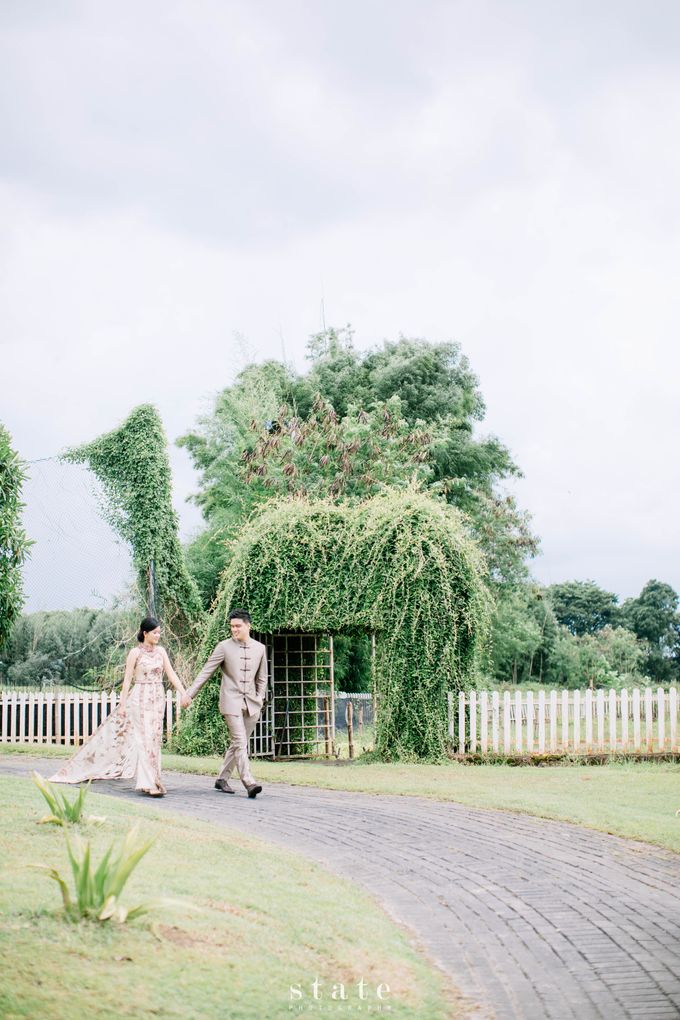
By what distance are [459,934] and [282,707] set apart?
1381 centimetres

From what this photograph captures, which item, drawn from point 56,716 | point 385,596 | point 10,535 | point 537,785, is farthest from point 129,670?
point 56,716

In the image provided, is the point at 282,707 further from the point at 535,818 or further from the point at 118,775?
the point at 535,818

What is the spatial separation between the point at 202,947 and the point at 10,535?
Result: 1227 cm

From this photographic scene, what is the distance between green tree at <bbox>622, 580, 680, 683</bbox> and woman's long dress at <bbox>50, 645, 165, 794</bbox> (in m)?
50.5

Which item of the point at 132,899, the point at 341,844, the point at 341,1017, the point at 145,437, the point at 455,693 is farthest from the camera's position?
the point at 145,437

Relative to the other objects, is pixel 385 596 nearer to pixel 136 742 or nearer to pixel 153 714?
pixel 153 714

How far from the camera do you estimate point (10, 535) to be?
16.7 m

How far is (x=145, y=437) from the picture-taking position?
22.5m

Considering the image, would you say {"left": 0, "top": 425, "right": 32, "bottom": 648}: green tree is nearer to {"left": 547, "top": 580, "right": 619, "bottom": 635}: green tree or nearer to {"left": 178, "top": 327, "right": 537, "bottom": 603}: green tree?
{"left": 178, "top": 327, "right": 537, "bottom": 603}: green tree

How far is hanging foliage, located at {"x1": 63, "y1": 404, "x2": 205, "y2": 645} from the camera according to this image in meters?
22.3

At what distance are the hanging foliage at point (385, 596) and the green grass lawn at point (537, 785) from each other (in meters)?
0.91

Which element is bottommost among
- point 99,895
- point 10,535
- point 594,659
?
point 594,659

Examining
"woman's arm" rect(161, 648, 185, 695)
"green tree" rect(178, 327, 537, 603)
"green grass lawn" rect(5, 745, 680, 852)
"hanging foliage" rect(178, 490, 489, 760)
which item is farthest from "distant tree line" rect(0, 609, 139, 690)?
"woman's arm" rect(161, 648, 185, 695)

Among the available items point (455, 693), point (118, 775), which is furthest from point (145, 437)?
point (118, 775)
